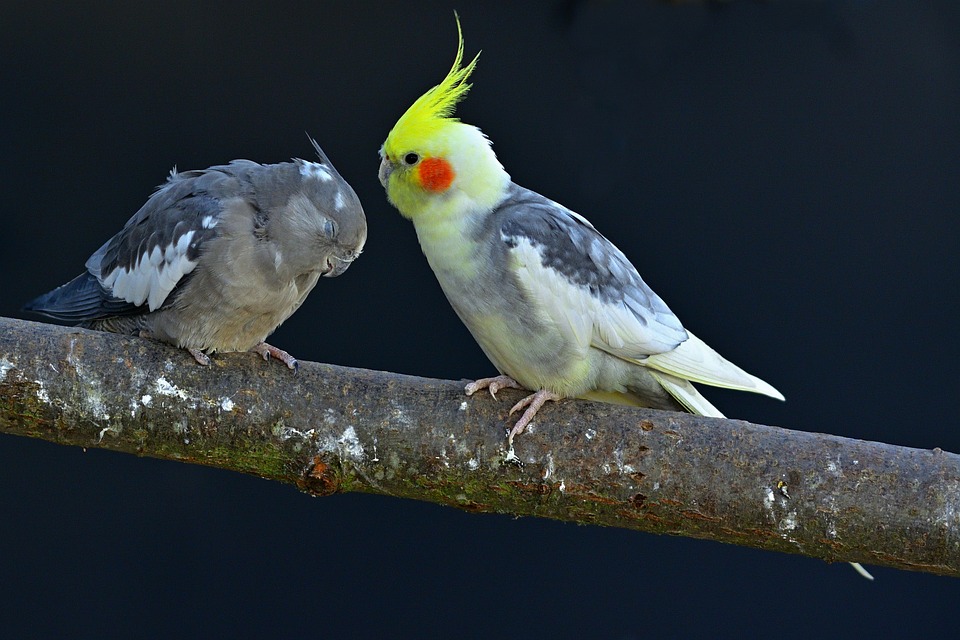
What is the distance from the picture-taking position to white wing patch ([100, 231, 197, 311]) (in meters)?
2.11

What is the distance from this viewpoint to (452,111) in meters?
2.14

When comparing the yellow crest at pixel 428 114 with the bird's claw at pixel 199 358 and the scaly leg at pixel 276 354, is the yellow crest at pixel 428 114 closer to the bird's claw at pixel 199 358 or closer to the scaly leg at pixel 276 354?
the scaly leg at pixel 276 354

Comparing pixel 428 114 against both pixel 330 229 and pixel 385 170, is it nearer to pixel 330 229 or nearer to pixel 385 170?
pixel 385 170

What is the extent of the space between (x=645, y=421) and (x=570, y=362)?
0.67 feet

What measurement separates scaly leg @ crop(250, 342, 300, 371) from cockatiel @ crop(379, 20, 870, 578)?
38cm

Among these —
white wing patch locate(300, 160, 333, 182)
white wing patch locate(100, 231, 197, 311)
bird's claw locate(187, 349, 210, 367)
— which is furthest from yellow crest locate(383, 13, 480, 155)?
bird's claw locate(187, 349, 210, 367)

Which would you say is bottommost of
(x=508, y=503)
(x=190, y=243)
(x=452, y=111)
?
(x=508, y=503)

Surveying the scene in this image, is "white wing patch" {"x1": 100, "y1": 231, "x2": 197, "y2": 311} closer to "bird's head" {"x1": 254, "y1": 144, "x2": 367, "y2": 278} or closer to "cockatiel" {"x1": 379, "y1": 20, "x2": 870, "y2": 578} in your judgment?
"bird's head" {"x1": 254, "y1": 144, "x2": 367, "y2": 278}

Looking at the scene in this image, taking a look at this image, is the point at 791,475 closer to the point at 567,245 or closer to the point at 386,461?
the point at 567,245

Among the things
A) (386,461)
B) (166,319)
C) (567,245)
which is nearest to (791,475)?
(567,245)

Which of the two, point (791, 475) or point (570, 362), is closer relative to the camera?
point (791, 475)

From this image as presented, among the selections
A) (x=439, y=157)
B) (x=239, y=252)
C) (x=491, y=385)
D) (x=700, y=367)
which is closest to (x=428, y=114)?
(x=439, y=157)

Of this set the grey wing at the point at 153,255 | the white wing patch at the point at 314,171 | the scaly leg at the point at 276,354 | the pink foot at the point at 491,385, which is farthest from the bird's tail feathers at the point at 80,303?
the pink foot at the point at 491,385

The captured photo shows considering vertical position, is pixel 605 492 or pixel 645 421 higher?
pixel 645 421
